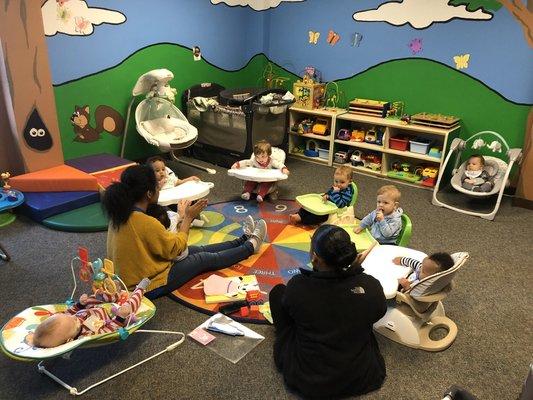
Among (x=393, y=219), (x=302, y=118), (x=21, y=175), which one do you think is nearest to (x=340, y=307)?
(x=393, y=219)

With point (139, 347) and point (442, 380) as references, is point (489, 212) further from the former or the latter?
point (139, 347)

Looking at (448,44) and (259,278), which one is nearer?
(259,278)

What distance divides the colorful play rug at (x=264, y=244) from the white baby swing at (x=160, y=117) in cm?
100

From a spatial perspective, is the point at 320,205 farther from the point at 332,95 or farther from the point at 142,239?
the point at 332,95

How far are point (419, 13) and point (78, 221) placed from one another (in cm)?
409

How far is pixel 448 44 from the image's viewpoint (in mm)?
4645

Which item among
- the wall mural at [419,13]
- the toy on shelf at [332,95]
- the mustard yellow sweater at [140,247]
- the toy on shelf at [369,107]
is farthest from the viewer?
the toy on shelf at [332,95]

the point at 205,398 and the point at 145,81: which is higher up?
the point at 145,81

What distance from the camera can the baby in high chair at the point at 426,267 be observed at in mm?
2248

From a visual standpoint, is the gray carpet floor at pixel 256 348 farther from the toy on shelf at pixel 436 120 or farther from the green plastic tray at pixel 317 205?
the toy on shelf at pixel 436 120

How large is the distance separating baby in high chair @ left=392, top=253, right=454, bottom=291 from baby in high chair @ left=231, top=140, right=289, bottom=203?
1.87 metres

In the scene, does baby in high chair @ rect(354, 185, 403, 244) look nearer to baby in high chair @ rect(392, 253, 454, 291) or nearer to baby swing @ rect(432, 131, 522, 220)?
baby in high chair @ rect(392, 253, 454, 291)

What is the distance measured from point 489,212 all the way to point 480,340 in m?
2.12

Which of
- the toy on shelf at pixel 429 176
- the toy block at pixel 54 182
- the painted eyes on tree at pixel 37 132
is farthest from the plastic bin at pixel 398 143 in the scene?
the painted eyes on tree at pixel 37 132
